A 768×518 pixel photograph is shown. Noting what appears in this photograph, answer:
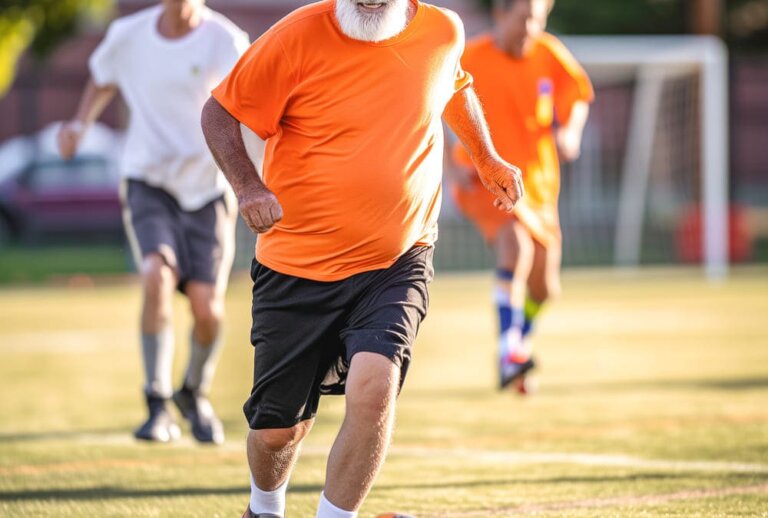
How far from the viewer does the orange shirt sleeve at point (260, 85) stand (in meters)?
4.70

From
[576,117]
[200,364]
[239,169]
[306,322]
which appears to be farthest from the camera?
[576,117]

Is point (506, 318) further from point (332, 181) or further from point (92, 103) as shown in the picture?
point (332, 181)

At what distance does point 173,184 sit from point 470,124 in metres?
2.65

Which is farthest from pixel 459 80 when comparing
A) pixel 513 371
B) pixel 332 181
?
pixel 513 371

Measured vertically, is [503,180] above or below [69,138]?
above

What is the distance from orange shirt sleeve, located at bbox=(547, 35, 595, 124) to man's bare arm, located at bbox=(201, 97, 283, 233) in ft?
16.6

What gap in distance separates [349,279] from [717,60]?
59.6 feet

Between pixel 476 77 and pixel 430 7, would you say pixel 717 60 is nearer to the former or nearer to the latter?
pixel 476 77

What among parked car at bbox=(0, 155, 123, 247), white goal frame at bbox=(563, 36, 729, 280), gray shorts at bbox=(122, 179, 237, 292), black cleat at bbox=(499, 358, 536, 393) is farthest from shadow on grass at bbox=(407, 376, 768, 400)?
parked car at bbox=(0, 155, 123, 247)

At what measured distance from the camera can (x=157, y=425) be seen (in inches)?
283

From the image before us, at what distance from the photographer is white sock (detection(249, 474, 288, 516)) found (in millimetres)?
5016

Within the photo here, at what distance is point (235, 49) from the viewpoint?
24.0ft

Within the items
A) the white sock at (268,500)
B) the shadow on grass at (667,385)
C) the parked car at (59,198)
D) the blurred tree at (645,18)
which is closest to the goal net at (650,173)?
the blurred tree at (645,18)

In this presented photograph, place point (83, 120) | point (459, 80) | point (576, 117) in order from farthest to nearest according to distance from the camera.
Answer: point (576, 117) → point (83, 120) → point (459, 80)
